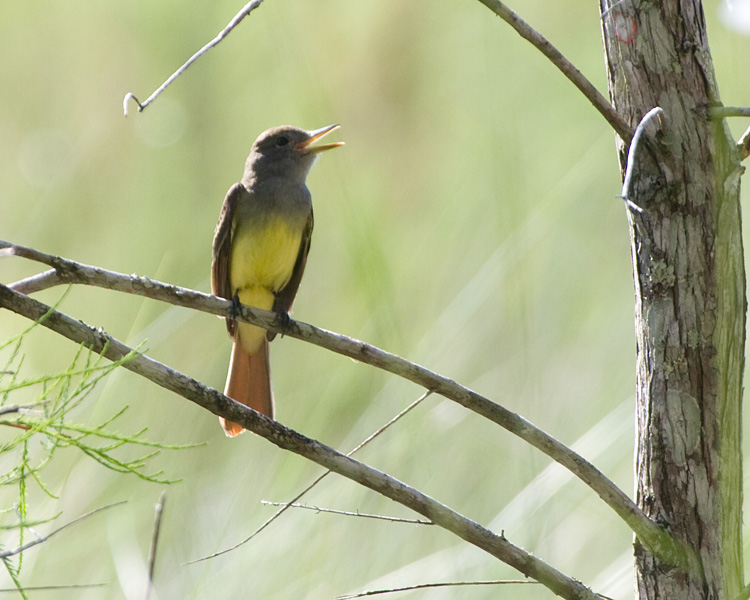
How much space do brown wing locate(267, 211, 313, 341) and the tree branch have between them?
2.39 metres

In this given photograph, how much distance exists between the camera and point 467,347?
456 cm

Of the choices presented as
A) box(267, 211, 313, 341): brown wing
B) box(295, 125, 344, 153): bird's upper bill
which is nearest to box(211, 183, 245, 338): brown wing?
box(267, 211, 313, 341): brown wing

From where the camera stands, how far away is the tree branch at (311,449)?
1.47m

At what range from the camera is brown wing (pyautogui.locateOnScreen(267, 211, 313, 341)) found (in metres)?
3.92

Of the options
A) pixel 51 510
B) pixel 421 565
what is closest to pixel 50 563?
pixel 51 510

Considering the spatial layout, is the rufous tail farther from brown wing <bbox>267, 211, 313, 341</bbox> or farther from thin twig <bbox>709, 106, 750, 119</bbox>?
thin twig <bbox>709, 106, 750, 119</bbox>

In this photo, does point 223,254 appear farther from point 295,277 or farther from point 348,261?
point 348,261

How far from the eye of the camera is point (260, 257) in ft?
12.1

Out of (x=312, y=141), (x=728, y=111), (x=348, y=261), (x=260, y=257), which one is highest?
(x=348, y=261)

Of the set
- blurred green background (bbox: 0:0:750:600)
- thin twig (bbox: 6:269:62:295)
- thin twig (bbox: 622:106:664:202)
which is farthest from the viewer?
blurred green background (bbox: 0:0:750:600)

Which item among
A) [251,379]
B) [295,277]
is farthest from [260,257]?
[251,379]

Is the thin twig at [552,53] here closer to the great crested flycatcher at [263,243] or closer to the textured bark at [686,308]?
A: the textured bark at [686,308]

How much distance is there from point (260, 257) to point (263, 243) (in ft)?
0.19

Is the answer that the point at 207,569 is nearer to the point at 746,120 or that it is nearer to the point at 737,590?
the point at 737,590
